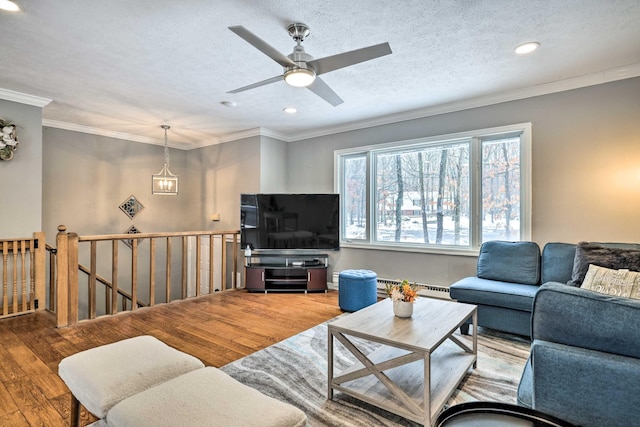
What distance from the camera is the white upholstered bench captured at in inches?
46.4

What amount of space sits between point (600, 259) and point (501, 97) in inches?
81.3

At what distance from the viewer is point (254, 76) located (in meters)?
3.36

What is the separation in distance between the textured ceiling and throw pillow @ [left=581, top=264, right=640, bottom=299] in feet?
6.13

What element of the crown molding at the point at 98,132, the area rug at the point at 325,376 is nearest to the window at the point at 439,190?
the area rug at the point at 325,376

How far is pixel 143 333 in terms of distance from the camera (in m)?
3.29

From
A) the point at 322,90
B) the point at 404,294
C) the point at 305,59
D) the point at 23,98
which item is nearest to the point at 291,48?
the point at 322,90

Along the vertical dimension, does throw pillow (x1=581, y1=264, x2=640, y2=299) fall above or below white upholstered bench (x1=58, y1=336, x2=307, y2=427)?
above

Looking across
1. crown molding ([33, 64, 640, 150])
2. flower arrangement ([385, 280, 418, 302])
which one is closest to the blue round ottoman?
flower arrangement ([385, 280, 418, 302])

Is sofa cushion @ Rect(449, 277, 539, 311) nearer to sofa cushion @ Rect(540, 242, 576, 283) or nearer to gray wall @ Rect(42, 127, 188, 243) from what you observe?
sofa cushion @ Rect(540, 242, 576, 283)

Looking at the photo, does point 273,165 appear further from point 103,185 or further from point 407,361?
point 407,361

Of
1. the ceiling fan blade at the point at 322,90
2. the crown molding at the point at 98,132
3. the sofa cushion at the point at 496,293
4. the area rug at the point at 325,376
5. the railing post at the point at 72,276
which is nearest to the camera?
the area rug at the point at 325,376

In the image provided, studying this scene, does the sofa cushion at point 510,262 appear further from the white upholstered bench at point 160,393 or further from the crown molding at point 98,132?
the crown molding at point 98,132

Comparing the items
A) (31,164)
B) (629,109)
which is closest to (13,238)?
(31,164)

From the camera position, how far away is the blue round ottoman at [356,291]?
13.1 ft
